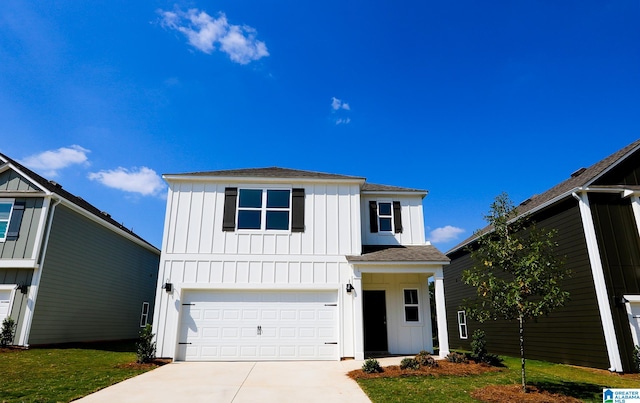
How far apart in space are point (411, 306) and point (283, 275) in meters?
4.92

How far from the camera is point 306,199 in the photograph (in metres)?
12.7

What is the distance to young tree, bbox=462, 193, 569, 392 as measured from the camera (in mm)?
6707

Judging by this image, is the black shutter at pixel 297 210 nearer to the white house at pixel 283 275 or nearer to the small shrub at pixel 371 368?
the white house at pixel 283 275

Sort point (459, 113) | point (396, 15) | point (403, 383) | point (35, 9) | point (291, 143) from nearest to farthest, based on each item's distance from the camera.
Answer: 1. point (403, 383)
2. point (35, 9)
3. point (396, 15)
4. point (459, 113)
5. point (291, 143)

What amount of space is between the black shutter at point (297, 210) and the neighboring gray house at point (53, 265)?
9413 millimetres

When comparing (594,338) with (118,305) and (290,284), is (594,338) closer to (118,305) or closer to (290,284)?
(290,284)

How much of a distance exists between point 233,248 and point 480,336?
27.6ft

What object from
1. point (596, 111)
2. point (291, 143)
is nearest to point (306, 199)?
point (291, 143)

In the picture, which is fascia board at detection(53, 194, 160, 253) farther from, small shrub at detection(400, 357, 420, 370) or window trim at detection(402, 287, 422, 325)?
small shrub at detection(400, 357, 420, 370)

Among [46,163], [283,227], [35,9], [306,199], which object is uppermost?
[35,9]

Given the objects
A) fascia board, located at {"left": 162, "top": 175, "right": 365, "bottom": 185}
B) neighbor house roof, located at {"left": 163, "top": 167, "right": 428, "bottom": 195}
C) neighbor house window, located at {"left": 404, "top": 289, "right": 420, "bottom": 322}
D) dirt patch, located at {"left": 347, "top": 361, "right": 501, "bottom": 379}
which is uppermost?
neighbor house roof, located at {"left": 163, "top": 167, "right": 428, "bottom": 195}

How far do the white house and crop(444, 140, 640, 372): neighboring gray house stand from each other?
13.0 ft

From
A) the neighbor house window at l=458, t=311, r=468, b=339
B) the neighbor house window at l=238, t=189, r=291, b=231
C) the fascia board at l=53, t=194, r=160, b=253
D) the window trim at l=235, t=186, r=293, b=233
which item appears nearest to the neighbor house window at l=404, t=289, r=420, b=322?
the window trim at l=235, t=186, r=293, b=233

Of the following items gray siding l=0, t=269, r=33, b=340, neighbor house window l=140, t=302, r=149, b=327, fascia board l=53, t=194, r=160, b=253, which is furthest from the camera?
neighbor house window l=140, t=302, r=149, b=327
